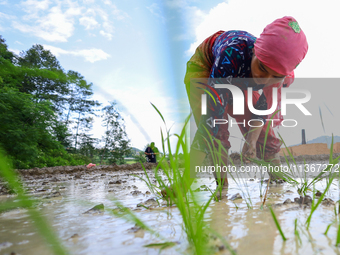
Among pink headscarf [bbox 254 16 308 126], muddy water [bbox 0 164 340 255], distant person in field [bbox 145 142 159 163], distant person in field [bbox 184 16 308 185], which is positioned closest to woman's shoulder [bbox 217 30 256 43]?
distant person in field [bbox 184 16 308 185]

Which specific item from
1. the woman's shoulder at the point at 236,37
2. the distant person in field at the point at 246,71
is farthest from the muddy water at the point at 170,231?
A: the woman's shoulder at the point at 236,37

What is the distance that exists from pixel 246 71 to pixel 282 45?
351 mm

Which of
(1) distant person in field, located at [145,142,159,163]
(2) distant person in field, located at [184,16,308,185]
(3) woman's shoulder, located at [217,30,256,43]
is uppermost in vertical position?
(3) woman's shoulder, located at [217,30,256,43]

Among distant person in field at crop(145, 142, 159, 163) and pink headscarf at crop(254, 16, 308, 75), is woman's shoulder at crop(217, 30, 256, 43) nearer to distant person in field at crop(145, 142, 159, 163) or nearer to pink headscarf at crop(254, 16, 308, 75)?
pink headscarf at crop(254, 16, 308, 75)

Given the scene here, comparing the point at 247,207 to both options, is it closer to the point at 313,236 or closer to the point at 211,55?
the point at 313,236

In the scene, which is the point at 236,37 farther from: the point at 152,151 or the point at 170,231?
the point at 152,151

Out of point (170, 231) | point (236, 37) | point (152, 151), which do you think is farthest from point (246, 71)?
point (152, 151)

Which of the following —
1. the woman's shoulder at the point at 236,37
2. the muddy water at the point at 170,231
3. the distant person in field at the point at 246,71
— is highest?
the woman's shoulder at the point at 236,37

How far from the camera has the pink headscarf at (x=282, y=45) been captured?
1544mm

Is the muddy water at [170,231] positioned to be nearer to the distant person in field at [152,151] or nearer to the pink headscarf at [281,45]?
the distant person in field at [152,151]

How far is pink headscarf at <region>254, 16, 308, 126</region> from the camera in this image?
5.07 ft

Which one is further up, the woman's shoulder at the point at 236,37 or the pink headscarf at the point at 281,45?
the woman's shoulder at the point at 236,37

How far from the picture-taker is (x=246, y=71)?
1.86 metres

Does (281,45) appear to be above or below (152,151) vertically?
above
